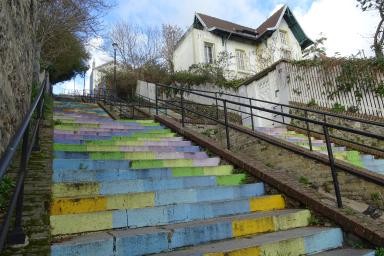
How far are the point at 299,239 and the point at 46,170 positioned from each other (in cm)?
268

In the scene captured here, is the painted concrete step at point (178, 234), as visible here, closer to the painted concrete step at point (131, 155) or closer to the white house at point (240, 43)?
the painted concrete step at point (131, 155)

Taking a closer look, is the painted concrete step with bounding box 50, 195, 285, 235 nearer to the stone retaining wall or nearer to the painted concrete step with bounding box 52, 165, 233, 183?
the painted concrete step with bounding box 52, 165, 233, 183

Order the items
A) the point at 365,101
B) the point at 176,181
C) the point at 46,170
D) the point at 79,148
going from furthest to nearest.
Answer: the point at 365,101 < the point at 79,148 < the point at 176,181 < the point at 46,170

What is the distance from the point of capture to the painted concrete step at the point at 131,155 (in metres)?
4.92

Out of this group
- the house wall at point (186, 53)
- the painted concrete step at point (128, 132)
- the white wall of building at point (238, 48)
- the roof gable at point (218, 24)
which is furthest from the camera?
the roof gable at point (218, 24)

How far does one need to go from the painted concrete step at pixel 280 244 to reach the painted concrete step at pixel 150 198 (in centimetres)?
83

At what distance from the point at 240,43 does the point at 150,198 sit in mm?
23343

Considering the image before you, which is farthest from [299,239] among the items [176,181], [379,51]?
[379,51]

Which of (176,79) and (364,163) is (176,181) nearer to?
(364,163)

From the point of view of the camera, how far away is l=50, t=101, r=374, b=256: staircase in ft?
9.45

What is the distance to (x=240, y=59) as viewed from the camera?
2511 cm

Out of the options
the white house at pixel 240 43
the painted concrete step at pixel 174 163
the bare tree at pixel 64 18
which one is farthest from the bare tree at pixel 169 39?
the painted concrete step at pixel 174 163

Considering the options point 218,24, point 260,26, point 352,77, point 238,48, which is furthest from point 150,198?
point 260,26

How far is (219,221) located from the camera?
340 cm
